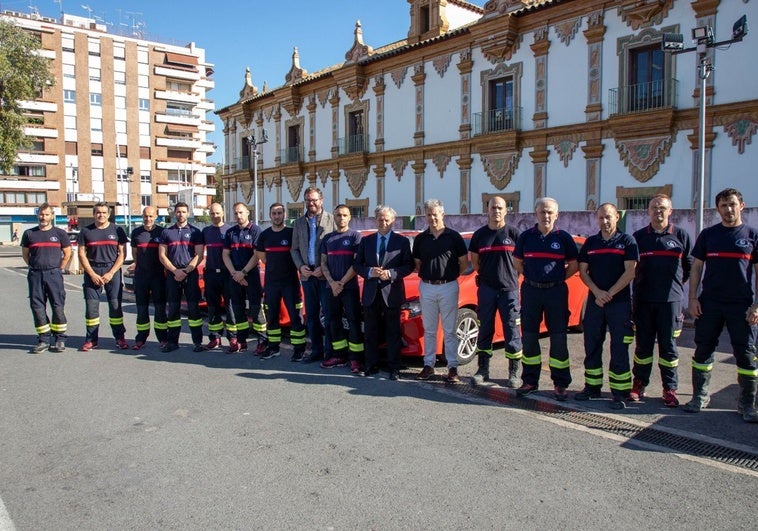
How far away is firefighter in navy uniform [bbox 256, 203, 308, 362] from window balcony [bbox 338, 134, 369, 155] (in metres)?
21.7

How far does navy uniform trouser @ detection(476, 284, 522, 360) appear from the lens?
247 inches

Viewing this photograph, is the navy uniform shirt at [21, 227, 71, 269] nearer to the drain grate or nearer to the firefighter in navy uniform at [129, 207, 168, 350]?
the firefighter in navy uniform at [129, 207, 168, 350]

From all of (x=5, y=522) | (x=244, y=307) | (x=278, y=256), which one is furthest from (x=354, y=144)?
(x=5, y=522)

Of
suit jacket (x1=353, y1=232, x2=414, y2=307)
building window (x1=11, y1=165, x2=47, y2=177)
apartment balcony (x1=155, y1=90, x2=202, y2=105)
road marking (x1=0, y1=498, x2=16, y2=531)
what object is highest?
apartment balcony (x1=155, y1=90, x2=202, y2=105)

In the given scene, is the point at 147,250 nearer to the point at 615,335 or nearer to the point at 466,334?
the point at 466,334

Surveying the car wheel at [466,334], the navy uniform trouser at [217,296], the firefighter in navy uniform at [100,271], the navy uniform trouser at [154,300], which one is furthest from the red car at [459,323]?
the firefighter in navy uniform at [100,271]

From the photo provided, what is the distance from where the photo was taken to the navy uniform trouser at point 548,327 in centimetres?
579

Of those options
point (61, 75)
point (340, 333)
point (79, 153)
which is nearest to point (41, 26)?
A: point (61, 75)

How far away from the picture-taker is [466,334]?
287 inches

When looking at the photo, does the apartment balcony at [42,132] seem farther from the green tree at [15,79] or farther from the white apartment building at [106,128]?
the green tree at [15,79]

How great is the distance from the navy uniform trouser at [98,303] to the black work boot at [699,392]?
701 cm

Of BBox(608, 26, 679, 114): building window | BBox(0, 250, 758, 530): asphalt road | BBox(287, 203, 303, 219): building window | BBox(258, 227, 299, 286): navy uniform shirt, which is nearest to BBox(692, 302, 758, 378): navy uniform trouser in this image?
BBox(0, 250, 758, 530): asphalt road

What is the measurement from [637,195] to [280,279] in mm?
15327

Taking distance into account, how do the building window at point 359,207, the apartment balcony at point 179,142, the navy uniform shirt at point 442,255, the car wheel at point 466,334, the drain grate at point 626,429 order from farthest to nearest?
the apartment balcony at point 179,142, the building window at point 359,207, the car wheel at point 466,334, the navy uniform shirt at point 442,255, the drain grate at point 626,429
